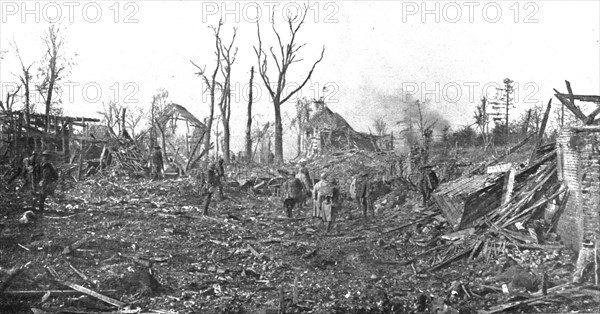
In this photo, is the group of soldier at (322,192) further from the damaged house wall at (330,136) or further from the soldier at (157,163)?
the damaged house wall at (330,136)

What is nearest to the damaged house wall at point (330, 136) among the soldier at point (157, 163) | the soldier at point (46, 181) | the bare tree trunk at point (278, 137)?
the bare tree trunk at point (278, 137)

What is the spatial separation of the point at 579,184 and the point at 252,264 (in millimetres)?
5995

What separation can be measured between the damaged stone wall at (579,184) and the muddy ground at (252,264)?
18.9 inches

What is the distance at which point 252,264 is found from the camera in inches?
344

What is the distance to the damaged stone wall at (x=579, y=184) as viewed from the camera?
24.1 feet

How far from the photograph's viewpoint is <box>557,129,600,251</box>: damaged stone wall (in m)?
7.35

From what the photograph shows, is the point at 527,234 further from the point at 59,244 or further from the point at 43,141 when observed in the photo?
the point at 43,141

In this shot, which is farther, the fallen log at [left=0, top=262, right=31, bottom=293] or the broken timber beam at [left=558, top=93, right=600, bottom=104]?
the broken timber beam at [left=558, top=93, right=600, bottom=104]

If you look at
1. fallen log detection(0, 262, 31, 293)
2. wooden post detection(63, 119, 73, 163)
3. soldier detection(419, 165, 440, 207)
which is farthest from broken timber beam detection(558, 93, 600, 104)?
wooden post detection(63, 119, 73, 163)

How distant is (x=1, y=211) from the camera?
10680 mm

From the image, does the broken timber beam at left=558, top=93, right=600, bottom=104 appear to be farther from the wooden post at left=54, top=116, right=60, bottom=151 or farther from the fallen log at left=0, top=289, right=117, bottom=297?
the wooden post at left=54, top=116, right=60, bottom=151

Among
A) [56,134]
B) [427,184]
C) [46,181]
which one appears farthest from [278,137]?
[46,181]

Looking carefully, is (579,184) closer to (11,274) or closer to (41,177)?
(11,274)

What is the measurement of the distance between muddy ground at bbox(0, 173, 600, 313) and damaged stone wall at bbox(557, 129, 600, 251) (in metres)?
0.48
